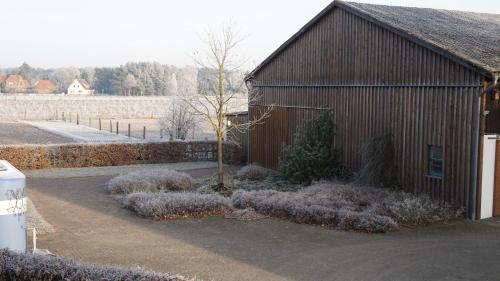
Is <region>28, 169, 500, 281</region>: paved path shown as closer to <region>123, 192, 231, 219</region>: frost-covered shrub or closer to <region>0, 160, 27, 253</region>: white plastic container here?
<region>123, 192, 231, 219</region>: frost-covered shrub

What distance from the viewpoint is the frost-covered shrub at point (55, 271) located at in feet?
22.0

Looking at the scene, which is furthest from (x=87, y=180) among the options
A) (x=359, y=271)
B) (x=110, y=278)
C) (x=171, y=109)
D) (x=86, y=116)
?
(x=86, y=116)

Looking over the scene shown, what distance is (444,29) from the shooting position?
1842 cm

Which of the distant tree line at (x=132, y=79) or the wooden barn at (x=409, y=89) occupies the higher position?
the distant tree line at (x=132, y=79)

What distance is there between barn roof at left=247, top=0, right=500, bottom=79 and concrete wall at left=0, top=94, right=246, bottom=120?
2157 inches

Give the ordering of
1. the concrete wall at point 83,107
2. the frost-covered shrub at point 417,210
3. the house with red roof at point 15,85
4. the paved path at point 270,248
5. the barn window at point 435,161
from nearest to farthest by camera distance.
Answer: the paved path at point 270,248, the frost-covered shrub at point 417,210, the barn window at point 435,161, the concrete wall at point 83,107, the house with red roof at point 15,85

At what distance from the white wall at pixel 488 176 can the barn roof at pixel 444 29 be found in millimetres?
2030

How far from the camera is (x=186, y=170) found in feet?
82.2

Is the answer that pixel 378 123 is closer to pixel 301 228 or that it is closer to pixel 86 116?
pixel 301 228

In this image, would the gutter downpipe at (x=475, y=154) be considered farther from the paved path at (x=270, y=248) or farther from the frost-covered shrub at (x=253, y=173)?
the frost-covered shrub at (x=253, y=173)

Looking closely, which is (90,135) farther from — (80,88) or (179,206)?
(80,88)

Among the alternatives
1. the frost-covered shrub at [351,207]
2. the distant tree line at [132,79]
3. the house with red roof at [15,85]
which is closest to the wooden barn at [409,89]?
the frost-covered shrub at [351,207]

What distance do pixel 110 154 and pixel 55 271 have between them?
19.3m

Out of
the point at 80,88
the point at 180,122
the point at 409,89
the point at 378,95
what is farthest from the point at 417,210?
the point at 80,88
